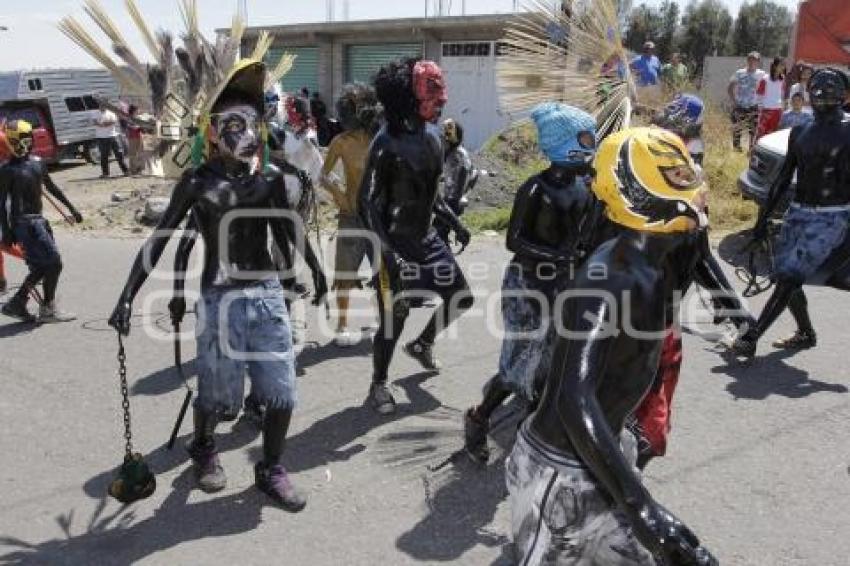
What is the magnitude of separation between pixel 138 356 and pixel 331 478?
8.19ft

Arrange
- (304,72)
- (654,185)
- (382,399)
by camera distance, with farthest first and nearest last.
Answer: (304,72) → (382,399) → (654,185)

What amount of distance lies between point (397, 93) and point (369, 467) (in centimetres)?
198

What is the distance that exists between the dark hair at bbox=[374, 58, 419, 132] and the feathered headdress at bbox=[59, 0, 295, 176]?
66cm

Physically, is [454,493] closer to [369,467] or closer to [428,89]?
[369,467]

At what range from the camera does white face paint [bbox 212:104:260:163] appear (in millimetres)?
3533

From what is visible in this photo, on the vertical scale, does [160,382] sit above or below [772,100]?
below

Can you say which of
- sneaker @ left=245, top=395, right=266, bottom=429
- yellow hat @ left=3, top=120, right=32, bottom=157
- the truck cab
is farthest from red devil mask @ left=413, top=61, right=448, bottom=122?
the truck cab

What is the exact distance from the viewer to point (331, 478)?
4078 millimetres

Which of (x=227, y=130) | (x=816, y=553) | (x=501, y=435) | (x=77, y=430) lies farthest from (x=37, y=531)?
(x=816, y=553)

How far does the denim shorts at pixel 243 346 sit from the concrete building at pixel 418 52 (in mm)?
14833

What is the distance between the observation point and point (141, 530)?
11.8ft

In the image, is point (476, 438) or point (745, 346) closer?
point (476, 438)

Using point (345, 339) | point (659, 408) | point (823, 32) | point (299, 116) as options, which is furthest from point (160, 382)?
point (823, 32)

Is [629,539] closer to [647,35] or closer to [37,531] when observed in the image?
[37,531]
